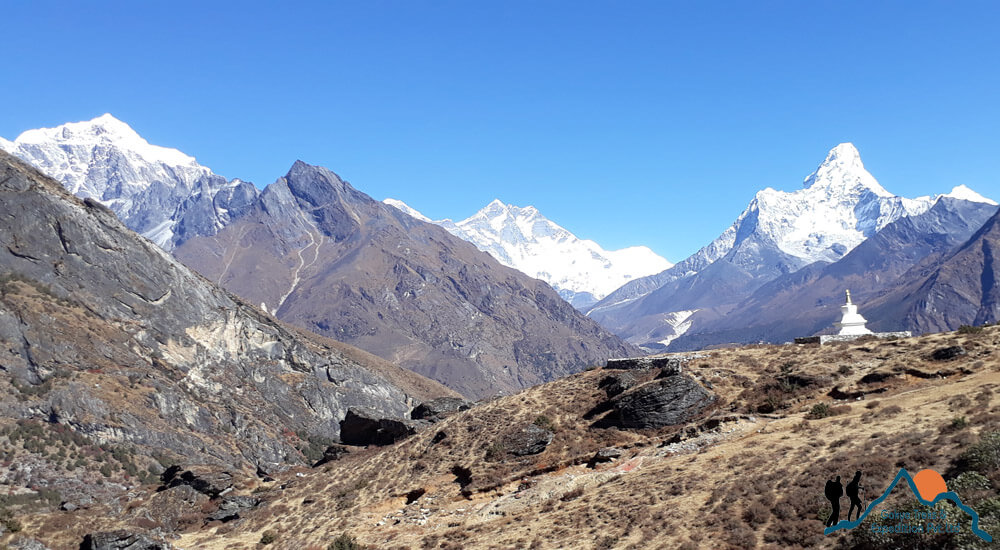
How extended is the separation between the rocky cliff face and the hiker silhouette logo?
90.0 metres

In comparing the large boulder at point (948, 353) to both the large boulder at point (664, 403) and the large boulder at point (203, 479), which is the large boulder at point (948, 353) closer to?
the large boulder at point (664, 403)

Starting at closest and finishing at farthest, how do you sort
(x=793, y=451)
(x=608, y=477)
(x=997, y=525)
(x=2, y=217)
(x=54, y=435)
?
(x=997, y=525)
(x=793, y=451)
(x=608, y=477)
(x=54, y=435)
(x=2, y=217)

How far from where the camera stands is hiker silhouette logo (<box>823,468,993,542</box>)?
17047 mm

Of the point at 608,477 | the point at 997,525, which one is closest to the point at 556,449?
the point at 608,477

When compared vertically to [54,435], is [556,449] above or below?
below

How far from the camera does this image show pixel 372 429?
6475 centimetres

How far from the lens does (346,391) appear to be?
160125 millimetres

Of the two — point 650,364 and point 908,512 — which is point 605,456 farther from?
point 908,512

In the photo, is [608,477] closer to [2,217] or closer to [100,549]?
[100,549]

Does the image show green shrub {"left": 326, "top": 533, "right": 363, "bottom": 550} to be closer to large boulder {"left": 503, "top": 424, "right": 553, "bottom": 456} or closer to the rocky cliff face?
large boulder {"left": 503, "top": 424, "right": 553, "bottom": 456}

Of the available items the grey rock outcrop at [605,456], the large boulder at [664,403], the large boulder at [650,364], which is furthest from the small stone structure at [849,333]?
the grey rock outcrop at [605,456]

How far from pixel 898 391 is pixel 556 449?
21.3m

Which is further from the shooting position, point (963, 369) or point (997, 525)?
point (963, 369)

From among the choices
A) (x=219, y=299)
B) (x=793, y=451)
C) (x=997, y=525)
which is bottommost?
(x=997, y=525)
